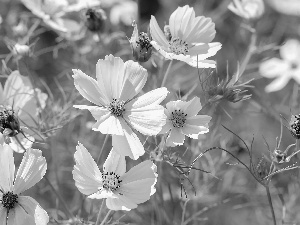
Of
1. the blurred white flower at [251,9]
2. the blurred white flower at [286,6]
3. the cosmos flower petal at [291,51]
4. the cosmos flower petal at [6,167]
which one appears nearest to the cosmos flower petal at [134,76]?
the cosmos flower petal at [6,167]

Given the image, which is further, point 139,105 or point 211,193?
point 211,193

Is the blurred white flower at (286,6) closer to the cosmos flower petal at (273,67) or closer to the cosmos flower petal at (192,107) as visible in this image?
the cosmos flower petal at (273,67)

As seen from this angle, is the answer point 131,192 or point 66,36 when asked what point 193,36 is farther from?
point 66,36

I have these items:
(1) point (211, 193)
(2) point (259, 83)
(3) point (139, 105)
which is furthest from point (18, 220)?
(2) point (259, 83)

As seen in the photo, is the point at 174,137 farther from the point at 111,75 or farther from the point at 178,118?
the point at 111,75

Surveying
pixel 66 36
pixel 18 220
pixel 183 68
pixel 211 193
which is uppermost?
pixel 183 68

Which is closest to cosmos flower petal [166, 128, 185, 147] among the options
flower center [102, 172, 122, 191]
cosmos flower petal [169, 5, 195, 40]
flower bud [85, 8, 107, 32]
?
flower center [102, 172, 122, 191]
